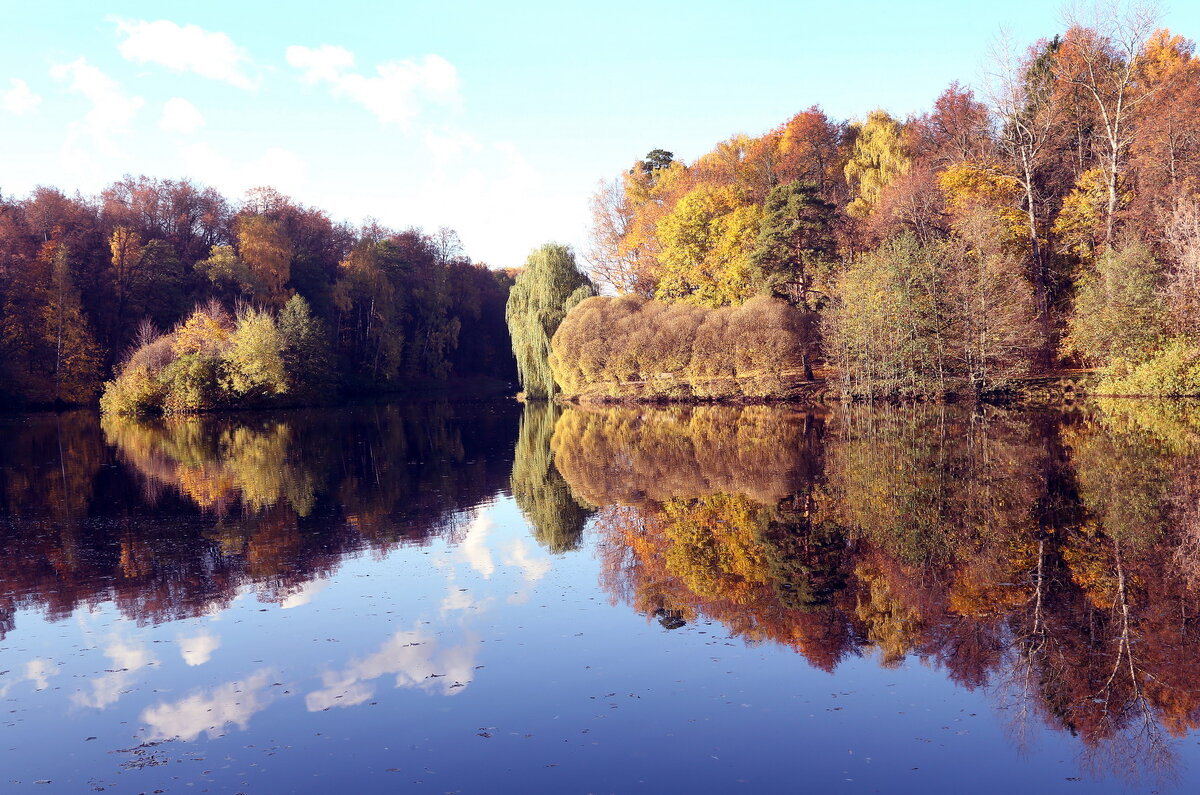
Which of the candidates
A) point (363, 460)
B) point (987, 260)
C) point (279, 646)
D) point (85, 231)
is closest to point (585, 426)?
point (363, 460)

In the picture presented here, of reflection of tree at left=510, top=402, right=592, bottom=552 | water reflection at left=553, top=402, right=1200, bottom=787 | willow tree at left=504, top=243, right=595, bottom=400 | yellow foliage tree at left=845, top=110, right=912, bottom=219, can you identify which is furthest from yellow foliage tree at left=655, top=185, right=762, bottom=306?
water reflection at left=553, top=402, right=1200, bottom=787

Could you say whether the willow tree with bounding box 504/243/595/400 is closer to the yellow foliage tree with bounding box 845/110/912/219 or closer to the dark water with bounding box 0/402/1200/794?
the yellow foliage tree with bounding box 845/110/912/219

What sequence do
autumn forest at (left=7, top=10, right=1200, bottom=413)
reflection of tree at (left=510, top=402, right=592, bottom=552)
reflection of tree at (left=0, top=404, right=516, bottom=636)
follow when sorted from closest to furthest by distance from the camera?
reflection of tree at (left=0, top=404, right=516, bottom=636), reflection of tree at (left=510, top=402, right=592, bottom=552), autumn forest at (left=7, top=10, right=1200, bottom=413)

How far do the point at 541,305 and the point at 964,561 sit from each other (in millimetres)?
40187

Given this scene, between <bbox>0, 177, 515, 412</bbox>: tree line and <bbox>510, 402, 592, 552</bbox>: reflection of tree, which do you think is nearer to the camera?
<bbox>510, 402, 592, 552</bbox>: reflection of tree

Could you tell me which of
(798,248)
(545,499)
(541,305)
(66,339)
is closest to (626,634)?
(545,499)

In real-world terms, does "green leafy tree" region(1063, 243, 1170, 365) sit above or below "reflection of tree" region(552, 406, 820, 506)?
above

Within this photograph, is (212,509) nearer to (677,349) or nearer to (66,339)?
(677,349)

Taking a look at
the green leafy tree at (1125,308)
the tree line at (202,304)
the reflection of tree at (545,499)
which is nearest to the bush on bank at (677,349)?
the green leafy tree at (1125,308)

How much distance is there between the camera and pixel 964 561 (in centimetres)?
898

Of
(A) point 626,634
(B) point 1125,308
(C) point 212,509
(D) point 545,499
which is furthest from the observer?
(B) point 1125,308

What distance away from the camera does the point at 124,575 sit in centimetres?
997

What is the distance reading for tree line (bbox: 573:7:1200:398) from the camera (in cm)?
3167

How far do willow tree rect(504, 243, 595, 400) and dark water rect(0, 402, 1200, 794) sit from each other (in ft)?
106
